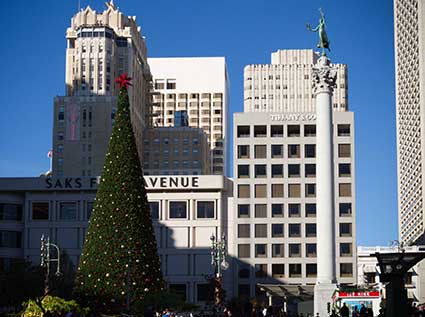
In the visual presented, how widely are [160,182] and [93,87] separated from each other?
6415 cm

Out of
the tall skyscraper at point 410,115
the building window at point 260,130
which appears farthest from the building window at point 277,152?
the tall skyscraper at point 410,115

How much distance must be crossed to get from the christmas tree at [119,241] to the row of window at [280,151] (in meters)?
52.7

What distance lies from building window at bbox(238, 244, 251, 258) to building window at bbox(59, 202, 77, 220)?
2047 centimetres

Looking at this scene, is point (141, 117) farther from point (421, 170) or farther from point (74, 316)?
point (74, 316)

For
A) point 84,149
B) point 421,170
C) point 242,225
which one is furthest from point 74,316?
point 84,149

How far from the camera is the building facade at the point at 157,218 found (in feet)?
357

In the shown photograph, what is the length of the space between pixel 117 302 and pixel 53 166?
360 ft

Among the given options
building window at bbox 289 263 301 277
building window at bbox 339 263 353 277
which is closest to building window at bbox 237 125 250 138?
building window at bbox 289 263 301 277

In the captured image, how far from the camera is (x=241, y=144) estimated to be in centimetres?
11188

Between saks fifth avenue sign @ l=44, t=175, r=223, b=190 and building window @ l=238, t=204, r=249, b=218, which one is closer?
saks fifth avenue sign @ l=44, t=175, r=223, b=190

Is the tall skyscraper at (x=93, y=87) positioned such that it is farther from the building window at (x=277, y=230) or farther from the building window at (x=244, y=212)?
the building window at (x=277, y=230)

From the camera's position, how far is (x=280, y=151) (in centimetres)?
11169

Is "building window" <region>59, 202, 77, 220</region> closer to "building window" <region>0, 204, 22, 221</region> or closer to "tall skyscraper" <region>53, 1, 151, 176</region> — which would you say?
"building window" <region>0, 204, 22, 221</region>

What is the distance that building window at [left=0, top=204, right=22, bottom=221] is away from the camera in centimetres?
10894
